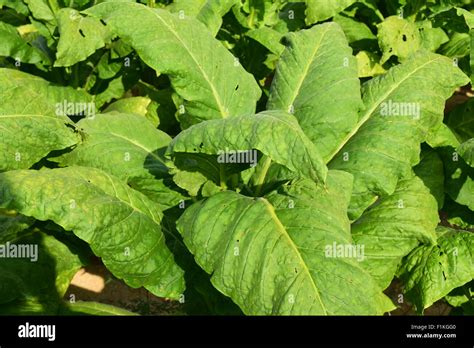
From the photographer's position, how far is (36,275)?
325cm

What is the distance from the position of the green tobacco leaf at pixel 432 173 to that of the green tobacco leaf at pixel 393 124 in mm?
245

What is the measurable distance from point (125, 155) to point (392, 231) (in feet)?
4.68

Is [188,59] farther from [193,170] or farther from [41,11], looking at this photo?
[41,11]

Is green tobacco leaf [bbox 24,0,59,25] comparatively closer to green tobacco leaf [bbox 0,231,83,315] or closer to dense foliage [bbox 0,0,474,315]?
dense foliage [bbox 0,0,474,315]

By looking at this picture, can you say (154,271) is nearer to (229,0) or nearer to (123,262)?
(123,262)

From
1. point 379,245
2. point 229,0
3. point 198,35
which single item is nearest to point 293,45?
point 198,35

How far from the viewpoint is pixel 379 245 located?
325cm

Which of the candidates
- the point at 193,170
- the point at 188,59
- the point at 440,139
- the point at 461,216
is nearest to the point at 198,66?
the point at 188,59

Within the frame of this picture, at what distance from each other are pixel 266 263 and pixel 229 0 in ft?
7.58

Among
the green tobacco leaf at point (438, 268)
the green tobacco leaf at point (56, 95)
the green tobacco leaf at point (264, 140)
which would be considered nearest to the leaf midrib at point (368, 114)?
the green tobacco leaf at point (438, 268)

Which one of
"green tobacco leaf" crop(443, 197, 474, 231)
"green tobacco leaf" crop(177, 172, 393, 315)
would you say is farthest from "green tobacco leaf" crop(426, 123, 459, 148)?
"green tobacco leaf" crop(177, 172, 393, 315)

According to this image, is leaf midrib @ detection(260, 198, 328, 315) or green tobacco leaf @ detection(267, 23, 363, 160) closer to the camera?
leaf midrib @ detection(260, 198, 328, 315)

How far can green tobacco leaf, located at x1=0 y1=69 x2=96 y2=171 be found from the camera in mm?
3186

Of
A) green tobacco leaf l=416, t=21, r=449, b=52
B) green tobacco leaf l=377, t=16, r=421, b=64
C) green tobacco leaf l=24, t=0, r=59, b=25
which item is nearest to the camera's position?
green tobacco leaf l=24, t=0, r=59, b=25
